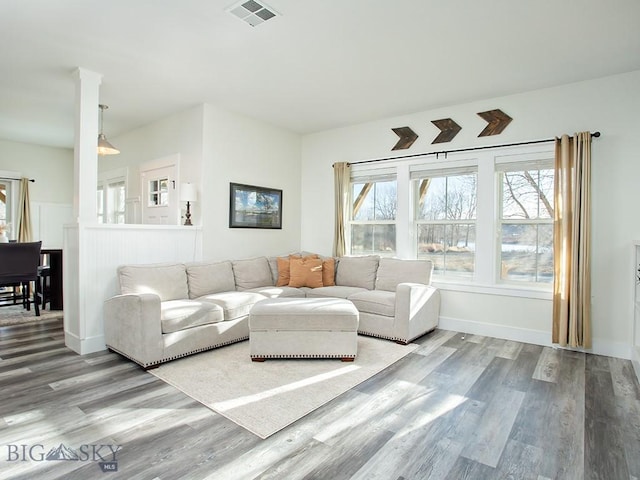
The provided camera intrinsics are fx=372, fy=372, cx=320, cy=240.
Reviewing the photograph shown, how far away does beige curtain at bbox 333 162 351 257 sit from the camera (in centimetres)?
526

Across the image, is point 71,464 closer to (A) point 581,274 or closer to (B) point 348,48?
(B) point 348,48

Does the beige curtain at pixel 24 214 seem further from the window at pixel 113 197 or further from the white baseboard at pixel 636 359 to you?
the white baseboard at pixel 636 359

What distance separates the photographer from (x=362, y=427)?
2.20m

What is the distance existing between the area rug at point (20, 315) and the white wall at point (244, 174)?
2319mm

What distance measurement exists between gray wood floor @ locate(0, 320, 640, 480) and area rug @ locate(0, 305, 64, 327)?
1684 millimetres

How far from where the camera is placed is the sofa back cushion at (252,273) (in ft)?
14.5

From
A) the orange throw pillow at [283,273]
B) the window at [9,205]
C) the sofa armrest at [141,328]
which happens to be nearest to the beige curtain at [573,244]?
the orange throw pillow at [283,273]

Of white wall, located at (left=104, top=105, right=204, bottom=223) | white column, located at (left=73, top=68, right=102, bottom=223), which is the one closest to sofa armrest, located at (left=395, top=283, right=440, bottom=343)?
white wall, located at (left=104, top=105, right=204, bottom=223)

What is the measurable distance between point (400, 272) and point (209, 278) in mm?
2199

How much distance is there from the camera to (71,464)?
1834 mm

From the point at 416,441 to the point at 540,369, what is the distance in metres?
1.75

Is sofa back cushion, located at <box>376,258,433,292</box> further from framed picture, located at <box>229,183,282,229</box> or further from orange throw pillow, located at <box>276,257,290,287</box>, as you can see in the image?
framed picture, located at <box>229,183,282,229</box>

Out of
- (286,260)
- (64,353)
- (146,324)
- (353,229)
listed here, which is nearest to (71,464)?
(146,324)

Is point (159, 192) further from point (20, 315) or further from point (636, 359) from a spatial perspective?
point (636, 359)
